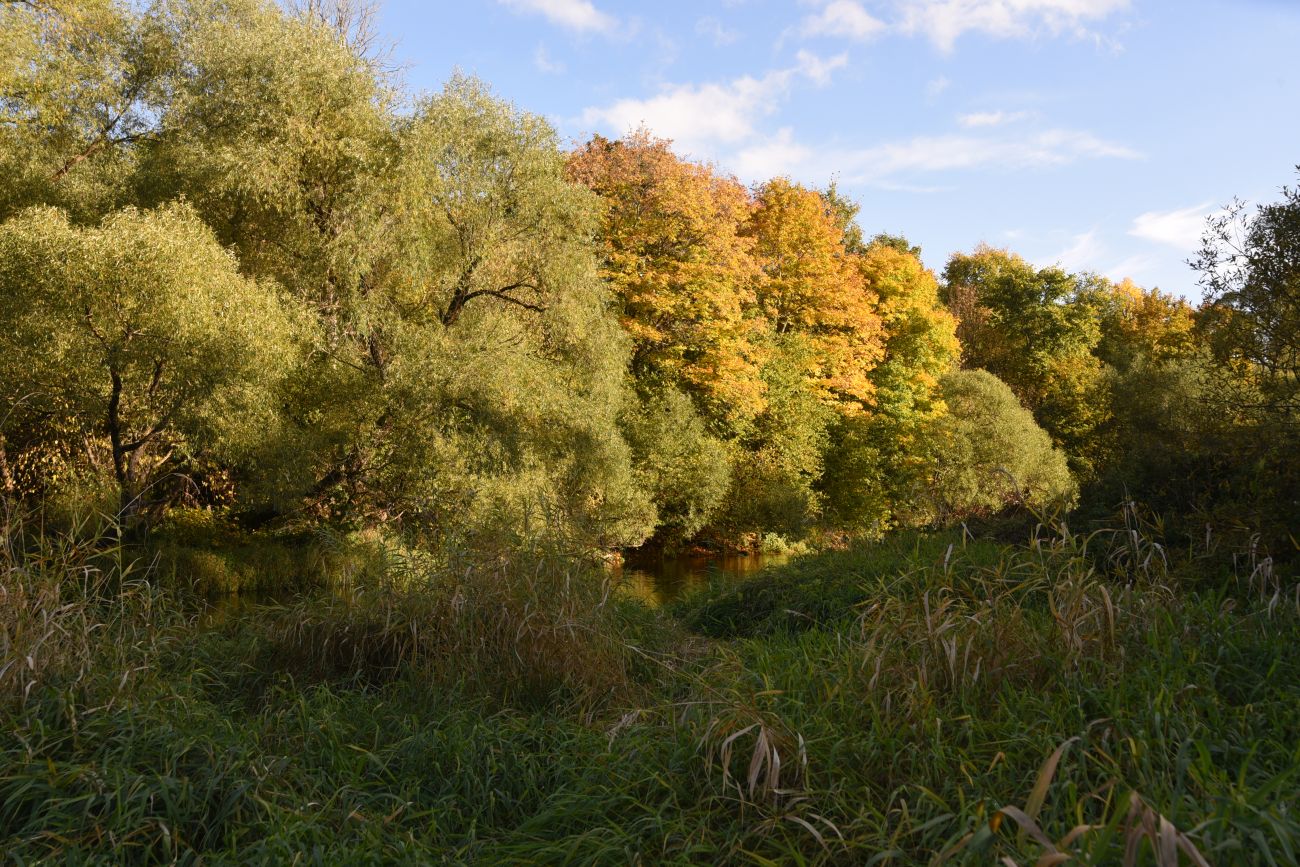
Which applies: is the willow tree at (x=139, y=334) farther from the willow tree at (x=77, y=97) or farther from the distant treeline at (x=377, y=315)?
the willow tree at (x=77, y=97)

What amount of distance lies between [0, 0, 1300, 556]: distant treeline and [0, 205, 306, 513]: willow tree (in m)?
0.04

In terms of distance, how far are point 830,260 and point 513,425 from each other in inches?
582

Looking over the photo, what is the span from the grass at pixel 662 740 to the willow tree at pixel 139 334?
7425 millimetres

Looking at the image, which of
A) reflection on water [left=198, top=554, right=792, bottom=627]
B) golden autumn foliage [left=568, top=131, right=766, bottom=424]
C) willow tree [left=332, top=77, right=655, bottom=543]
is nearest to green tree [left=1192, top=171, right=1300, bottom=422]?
reflection on water [left=198, top=554, right=792, bottom=627]

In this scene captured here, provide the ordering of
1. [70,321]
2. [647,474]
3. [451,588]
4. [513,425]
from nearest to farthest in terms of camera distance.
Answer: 1. [451,588]
2. [70,321]
3. [513,425]
4. [647,474]

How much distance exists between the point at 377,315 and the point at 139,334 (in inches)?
149

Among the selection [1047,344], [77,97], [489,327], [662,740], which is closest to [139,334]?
[489,327]

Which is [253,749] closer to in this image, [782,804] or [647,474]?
[782,804]

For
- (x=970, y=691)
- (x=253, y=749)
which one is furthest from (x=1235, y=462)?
(x=253, y=749)

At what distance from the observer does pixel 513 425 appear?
50.9 ft

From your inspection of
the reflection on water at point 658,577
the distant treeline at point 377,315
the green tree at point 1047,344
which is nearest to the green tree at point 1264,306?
the distant treeline at point 377,315

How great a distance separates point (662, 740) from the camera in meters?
4.19

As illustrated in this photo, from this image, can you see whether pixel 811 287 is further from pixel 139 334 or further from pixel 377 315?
pixel 139 334

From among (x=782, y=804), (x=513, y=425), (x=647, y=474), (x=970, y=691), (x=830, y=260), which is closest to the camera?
(x=782, y=804)
